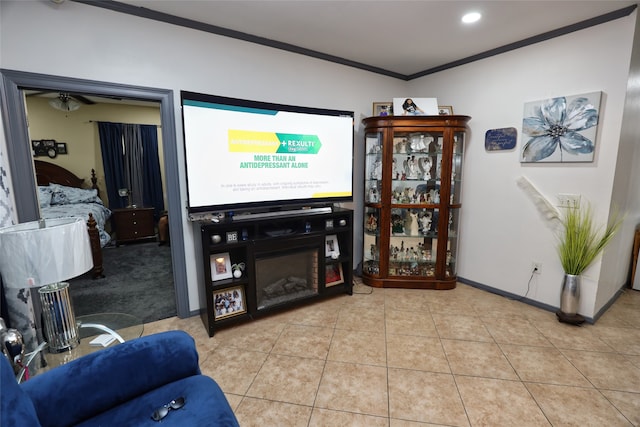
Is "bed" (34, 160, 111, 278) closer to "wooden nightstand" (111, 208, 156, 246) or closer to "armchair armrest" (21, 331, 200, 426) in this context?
Answer: "wooden nightstand" (111, 208, 156, 246)

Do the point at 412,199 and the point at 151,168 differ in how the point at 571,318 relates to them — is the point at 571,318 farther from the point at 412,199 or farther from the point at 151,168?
the point at 151,168

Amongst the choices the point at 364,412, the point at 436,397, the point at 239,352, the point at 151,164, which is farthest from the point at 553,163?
the point at 151,164

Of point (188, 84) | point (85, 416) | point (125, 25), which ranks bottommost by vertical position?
point (85, 416)

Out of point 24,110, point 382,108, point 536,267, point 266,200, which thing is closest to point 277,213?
point 266,200

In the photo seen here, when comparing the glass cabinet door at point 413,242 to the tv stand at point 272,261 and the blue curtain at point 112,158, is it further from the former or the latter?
the blue curtain at point 112,158

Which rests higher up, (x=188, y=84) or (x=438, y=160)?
(x=188, y=84)

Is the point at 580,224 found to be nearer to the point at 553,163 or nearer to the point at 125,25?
the point at 553,163

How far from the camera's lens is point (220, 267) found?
95.1 inches

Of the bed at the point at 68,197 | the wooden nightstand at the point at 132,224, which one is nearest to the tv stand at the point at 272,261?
the bed at the point at 68,197

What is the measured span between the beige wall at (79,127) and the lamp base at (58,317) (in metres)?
4.25

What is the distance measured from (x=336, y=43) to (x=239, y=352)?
2.80 meters

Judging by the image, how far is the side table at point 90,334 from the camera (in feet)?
4.31

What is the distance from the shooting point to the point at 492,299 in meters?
2.96

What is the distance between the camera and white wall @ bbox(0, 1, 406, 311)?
6.09ft
